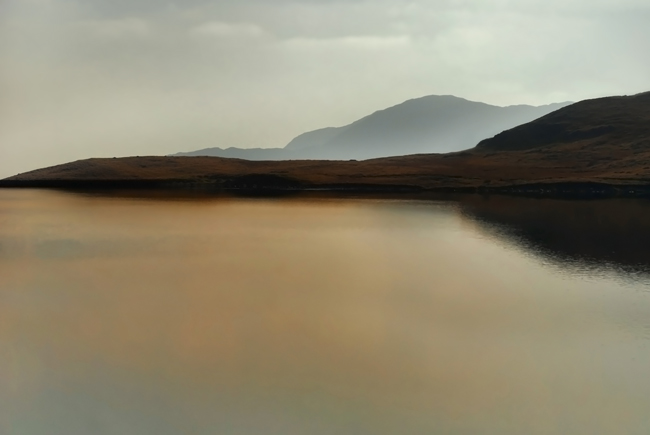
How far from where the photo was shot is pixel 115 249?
35875 millimetres

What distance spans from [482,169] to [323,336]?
10845cm

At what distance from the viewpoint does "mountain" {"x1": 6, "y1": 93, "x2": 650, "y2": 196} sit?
10012cm

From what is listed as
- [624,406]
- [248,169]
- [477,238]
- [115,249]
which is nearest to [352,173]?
[248,169]

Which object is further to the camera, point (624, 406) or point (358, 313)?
point (358, 313)

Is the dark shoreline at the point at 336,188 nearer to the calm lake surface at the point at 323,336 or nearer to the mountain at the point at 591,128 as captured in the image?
the mountain at the point at 591,128

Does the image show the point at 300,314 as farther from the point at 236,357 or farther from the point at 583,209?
the point at 583,209

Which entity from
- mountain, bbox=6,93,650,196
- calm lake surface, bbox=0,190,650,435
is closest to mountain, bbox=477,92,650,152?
mountain, bbox=6,93,650,196

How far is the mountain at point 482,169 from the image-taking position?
3942 inches

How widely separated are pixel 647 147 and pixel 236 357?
122981 mm

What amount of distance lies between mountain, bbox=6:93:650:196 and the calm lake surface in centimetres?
6358

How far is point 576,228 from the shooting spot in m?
46.8

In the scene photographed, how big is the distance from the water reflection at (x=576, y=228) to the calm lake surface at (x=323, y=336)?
1.31ft

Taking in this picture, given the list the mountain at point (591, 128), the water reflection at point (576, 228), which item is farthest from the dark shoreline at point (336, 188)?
the mountain at point (591, 128)

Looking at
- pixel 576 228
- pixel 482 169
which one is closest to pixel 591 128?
pixel 482 169
